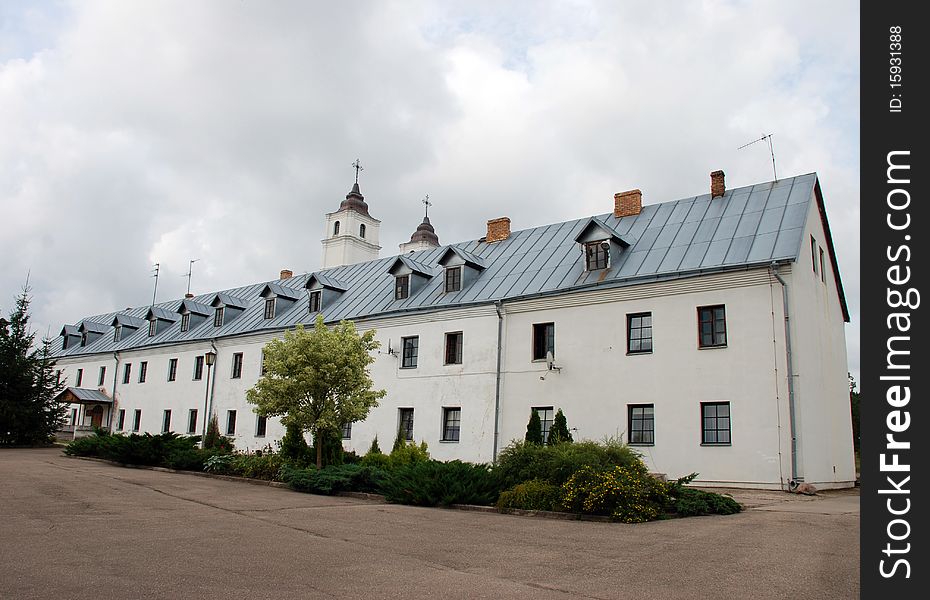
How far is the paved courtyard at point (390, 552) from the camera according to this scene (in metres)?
6.91

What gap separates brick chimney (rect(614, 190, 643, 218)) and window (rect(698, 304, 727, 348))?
6926 mm

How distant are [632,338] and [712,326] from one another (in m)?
2.51

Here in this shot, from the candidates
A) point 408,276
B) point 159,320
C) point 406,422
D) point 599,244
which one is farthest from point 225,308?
point 599,244

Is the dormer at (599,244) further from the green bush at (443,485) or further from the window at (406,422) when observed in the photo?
the green bush at (443,485)

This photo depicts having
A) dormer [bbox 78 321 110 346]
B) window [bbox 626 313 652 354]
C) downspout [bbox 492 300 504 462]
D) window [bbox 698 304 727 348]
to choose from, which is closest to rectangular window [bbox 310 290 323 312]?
downspout [bbox 492 300 504 462]

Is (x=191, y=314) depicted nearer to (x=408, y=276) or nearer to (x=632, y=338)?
(x=408, y=276)

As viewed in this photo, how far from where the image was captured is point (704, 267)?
2109 centimetres

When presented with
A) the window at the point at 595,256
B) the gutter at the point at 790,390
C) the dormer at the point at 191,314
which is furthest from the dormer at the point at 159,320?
the gutter at the point at 790,390

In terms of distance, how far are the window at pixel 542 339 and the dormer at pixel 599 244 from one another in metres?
2.45

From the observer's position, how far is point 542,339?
2455cm

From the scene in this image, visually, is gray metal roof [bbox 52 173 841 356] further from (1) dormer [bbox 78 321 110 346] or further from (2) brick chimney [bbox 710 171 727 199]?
(1) dormer [bbox 78 321 110 346]

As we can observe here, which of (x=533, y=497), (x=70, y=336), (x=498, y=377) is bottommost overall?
(x=533, y=497)

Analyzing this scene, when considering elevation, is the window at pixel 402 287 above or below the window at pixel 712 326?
above

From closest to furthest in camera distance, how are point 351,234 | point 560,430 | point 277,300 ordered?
point 560,430 < point 277,300 < point 351,234
